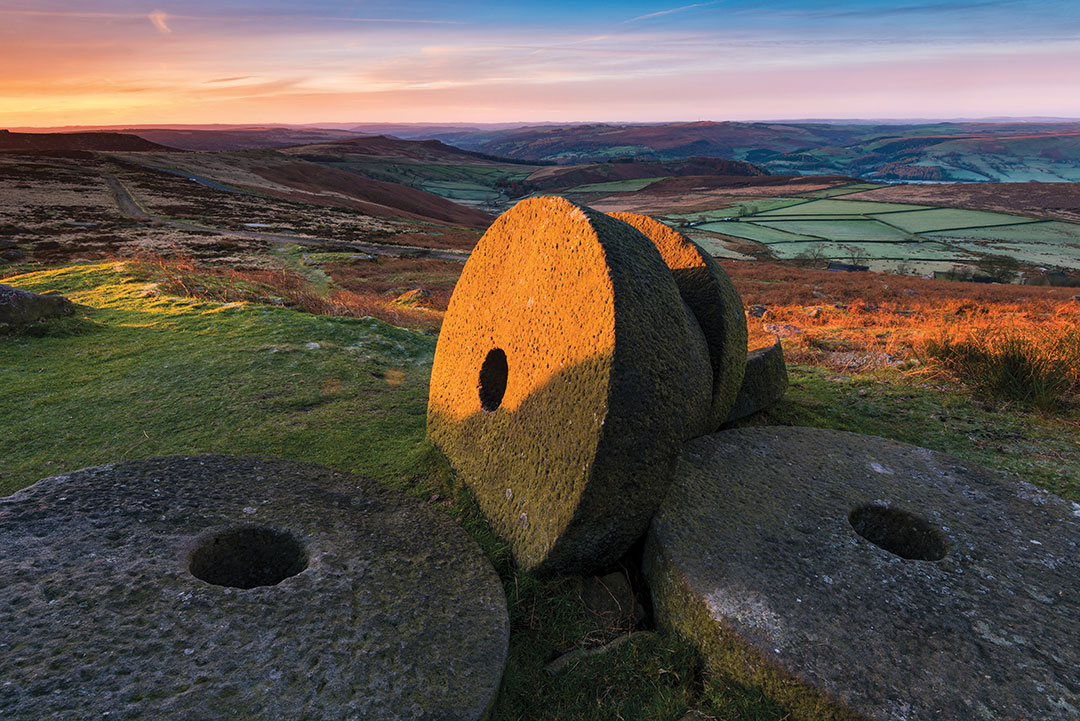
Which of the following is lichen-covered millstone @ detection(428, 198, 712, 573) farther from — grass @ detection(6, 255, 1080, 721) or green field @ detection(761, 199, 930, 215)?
green field @ detection(761, 199, 930, 215)

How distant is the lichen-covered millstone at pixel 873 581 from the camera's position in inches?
92.4

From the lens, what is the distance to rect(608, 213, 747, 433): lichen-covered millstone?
438 cm

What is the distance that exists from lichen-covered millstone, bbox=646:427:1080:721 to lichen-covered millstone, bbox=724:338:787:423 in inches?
43.9

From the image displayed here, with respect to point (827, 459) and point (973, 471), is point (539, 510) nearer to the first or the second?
point (827, 459)

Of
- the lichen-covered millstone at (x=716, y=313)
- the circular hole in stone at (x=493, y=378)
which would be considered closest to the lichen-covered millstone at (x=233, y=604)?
the circular hole in stone at (x=493, y=378)

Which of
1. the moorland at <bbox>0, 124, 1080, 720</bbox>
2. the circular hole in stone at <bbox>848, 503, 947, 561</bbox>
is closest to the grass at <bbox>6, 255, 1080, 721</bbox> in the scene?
the moorland at <bbox>0, 124, 1080, 720</bbox>

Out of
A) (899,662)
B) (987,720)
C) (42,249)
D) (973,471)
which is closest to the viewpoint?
(987,720)

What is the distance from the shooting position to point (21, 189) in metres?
45.3

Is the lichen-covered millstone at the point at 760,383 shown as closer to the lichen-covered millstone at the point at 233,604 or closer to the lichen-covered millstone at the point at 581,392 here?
the lichen-covered millstone at the point at 581,392

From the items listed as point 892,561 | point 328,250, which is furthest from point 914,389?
point 328,250

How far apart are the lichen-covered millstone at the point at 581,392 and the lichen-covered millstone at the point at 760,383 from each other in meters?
1.33

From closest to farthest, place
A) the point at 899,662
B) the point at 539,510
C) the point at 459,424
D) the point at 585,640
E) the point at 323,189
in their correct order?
the point at 899,662 → the point at 585,640 → the point at 539,510 → the point at 459,424 → the point at 323,189

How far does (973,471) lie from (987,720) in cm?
247

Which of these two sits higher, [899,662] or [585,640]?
[899,662]
